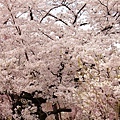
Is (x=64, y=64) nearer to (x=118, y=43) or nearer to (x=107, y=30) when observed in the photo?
(x=118, y=43)

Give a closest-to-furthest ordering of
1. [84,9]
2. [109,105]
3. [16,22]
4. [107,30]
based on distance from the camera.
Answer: [109,105], [16,22], [107,30], [84,9]

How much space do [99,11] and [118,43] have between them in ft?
9.84

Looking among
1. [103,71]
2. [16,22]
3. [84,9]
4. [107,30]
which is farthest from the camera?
[84,9]

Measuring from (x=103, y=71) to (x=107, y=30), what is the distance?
6.65 metres

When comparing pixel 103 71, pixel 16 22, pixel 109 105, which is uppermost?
pixel 16 22

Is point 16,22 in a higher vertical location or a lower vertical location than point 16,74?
higher

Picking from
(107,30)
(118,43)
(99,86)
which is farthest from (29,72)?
(99,86)

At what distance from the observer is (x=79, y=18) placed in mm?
13922

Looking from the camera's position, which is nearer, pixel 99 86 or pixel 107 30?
pixel 99 86

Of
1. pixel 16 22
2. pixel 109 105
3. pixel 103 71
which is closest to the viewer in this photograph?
pixel 109 105

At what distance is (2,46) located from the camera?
11.7m

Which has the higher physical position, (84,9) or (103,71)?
(84,9)

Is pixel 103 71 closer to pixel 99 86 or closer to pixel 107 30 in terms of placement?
pixel 99 86

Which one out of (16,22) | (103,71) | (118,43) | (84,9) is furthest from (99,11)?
(103,71)
